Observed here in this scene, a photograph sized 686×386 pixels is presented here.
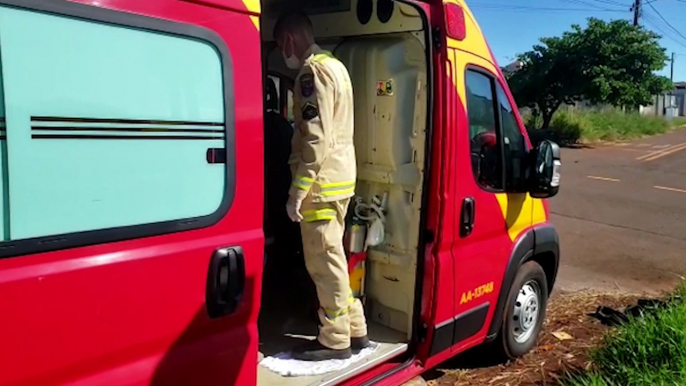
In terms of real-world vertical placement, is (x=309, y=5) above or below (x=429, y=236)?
above

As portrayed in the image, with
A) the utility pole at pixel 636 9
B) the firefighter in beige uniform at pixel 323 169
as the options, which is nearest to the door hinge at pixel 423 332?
the firefighter in beige uniform at pixel 323 169

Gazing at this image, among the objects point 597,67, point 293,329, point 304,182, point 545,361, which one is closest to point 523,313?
point 545,361

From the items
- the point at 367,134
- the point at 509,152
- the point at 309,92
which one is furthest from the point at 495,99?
the point at 309,92

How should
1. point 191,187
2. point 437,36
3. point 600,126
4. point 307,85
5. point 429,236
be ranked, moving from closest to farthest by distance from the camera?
1. point 191,187
2. point 307,85
3. point 437,36
4. point 429,236
5. point 600,126

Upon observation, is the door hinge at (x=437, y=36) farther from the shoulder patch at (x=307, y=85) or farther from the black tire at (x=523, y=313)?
the black tire at (x=523, y=313)

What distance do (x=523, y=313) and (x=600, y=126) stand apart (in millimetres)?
25220

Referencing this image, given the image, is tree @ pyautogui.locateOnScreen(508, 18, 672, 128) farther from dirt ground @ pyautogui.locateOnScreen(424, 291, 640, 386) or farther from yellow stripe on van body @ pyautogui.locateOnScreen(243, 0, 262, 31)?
yellow stripe on van body @ pyautogui.locateOnScreen(243, 0, 262, 31)

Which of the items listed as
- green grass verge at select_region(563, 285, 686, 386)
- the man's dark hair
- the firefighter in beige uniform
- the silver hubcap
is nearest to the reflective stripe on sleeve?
the firefighter in beige uniform

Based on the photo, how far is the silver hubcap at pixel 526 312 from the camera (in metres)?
4.45

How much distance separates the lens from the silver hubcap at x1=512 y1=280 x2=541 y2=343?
14.6ft

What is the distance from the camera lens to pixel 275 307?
4430mm

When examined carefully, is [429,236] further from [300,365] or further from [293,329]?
[293,329]

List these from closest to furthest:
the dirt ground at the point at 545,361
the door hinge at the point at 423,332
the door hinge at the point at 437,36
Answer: the door hinge at the point at 437,36
the door hinge at the point at 423,332
the dirt ground at the point at 545,361

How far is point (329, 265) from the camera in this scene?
3.36 metres
